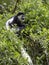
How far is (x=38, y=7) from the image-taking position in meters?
5.04

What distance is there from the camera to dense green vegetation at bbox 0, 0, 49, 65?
358 cm

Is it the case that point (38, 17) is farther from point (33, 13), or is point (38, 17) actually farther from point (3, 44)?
point (3, 44)

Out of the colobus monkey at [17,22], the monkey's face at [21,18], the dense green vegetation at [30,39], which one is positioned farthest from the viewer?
the monkey's face at [21,18]

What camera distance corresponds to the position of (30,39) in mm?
4203

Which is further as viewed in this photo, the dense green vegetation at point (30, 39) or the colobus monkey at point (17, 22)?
the colobus monkey at point (17, 22)

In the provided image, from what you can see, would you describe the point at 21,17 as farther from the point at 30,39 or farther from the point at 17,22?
the point at 30,39

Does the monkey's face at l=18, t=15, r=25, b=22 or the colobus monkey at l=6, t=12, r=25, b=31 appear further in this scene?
the monkey's face at l=18, t=15, r=25, b=22

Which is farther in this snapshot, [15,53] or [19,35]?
[19,35]

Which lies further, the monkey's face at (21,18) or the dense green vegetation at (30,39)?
the monkey's face at (21,18)

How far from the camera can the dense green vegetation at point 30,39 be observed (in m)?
3.58

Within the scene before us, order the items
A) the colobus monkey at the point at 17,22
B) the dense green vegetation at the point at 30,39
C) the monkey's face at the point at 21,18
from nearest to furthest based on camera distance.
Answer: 1. the dense green vegetation at the point at 30,39
2. the colobus monkey at the point at 17,22
3. the monkey's face at the point at 21,18

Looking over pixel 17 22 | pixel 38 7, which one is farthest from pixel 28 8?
pixel 17 22

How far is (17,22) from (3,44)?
1.14 meters

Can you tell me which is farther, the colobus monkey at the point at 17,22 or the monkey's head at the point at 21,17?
the monkey's head at the point at 21,17
